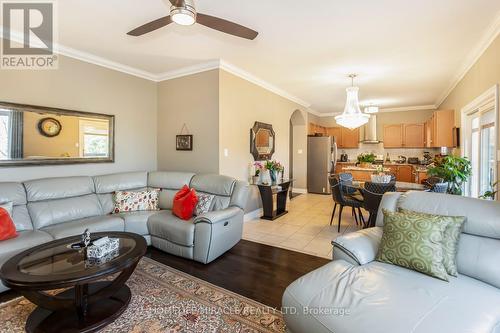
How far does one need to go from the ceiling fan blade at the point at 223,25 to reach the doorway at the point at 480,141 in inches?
118

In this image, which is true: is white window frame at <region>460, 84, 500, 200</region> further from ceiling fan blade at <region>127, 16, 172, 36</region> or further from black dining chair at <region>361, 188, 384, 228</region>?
ceiling fan blade at <region>127, 16, 172, 36</region>

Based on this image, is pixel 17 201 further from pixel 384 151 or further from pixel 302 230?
pixel 384 151

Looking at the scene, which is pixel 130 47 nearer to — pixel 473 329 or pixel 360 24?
pixel 360 24

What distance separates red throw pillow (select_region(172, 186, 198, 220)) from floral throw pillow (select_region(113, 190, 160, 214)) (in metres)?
0.56

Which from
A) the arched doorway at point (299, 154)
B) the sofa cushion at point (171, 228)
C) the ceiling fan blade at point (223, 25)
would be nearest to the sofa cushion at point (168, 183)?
the sofa cushion at point (171, 228)

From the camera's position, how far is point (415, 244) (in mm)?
1745

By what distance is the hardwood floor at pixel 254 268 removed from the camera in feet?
7.94

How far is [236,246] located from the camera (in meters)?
3.52

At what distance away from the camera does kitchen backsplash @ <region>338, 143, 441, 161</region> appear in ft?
25.4

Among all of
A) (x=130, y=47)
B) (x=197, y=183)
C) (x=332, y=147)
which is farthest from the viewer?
(x=332, y=147)

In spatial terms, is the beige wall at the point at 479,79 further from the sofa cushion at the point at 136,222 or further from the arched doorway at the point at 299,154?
the sofa cushion at the point at 136,222

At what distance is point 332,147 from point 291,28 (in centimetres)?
532

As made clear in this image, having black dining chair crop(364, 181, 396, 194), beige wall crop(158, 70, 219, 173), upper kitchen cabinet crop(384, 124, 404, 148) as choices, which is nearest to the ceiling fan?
beige wall crop(158, 70, 219, 173)

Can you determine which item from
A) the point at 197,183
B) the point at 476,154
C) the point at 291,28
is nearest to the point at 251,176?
the point at 197,183
